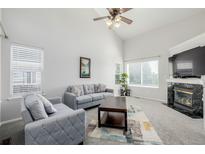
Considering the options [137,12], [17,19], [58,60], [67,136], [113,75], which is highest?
[137,12]

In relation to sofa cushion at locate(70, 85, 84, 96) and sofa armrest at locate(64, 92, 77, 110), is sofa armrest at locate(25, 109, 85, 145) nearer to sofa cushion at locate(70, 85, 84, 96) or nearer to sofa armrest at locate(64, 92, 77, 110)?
sofa armrest at locate(64, 92, 77, 110)

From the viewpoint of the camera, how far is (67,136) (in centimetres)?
149

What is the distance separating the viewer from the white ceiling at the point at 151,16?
3701mm

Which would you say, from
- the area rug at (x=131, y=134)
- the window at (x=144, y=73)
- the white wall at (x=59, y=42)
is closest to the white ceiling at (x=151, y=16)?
the white wall at (x=59, y=42)

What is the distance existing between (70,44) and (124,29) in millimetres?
3162

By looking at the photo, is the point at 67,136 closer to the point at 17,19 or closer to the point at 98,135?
the point at 98,135

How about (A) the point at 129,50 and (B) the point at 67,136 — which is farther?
(A) the point at 129,50

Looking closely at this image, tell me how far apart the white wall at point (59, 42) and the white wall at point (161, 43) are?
159cm

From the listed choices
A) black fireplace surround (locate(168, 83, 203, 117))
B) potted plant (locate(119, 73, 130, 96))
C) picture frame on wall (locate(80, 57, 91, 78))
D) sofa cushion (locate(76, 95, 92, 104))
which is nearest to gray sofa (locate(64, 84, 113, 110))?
sofa cushion (locate(76, 95, 92, 104))

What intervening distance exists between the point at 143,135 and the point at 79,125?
4.18 ft

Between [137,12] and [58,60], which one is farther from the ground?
[137,12]
